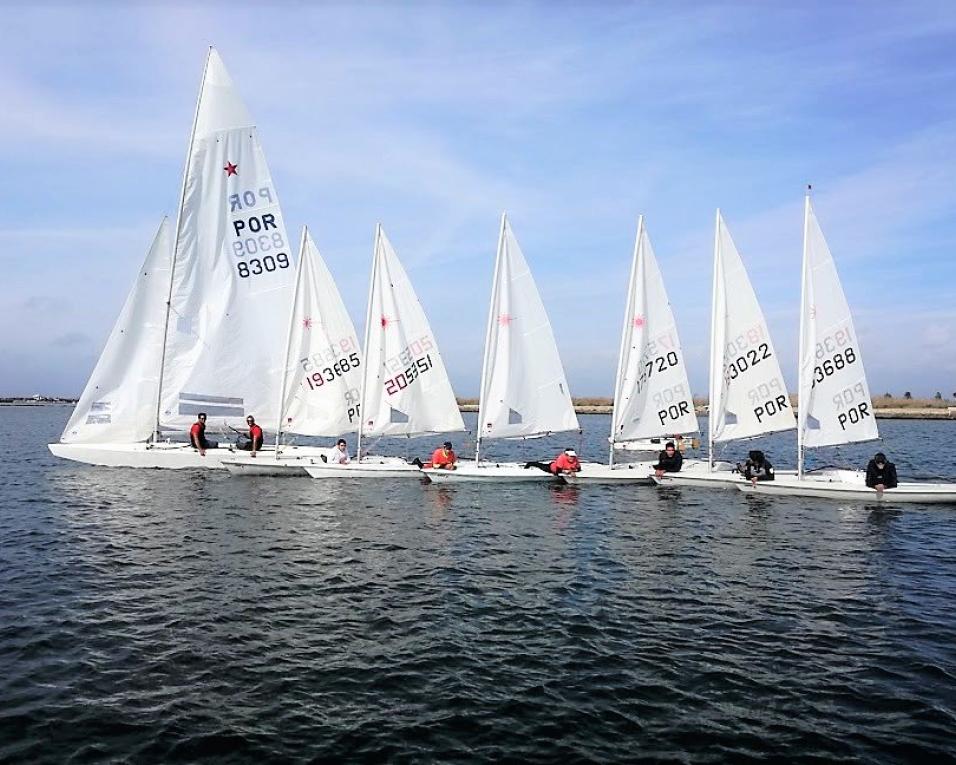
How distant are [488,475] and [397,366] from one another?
6050 mm

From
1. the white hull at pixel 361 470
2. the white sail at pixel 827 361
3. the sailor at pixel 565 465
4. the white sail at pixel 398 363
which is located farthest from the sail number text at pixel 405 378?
the white sail at pixel 827 361

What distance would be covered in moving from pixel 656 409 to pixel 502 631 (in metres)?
19.3

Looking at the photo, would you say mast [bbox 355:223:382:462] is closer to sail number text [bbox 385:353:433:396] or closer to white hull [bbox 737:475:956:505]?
sail number text [bbox 385:353:433:396]

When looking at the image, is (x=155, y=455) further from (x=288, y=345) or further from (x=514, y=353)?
(x=514, y=353)

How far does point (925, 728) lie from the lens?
29.4 feet

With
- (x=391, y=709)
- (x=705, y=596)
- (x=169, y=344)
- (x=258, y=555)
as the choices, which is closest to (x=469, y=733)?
(x=391, y=709)

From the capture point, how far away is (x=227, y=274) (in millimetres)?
32500

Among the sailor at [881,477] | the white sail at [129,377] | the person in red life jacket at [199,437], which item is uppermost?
the white sail at [129,377]

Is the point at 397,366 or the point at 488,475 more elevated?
the point at 397,366

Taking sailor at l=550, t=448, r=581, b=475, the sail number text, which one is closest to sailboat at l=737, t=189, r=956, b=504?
sailor at l=550, t=448, r=581, b=475

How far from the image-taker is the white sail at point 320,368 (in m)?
31.2

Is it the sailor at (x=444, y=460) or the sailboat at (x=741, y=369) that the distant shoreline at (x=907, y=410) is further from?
the sailor at (x=444, y=460)

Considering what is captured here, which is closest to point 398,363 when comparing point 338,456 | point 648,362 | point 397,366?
point 397,366

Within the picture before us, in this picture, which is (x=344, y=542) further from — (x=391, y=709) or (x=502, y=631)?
(x=391, y=709)
